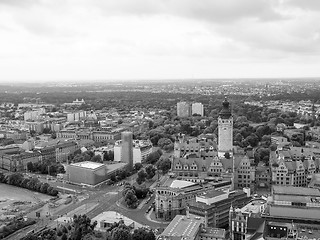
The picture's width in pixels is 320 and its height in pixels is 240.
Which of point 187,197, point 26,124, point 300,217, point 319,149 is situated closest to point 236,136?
point 319,149

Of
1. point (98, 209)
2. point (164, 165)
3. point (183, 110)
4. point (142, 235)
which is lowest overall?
point (98, 209)

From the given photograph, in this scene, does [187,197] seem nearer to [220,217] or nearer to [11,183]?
[220,217]

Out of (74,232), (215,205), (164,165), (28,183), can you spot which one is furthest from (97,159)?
(215,205)

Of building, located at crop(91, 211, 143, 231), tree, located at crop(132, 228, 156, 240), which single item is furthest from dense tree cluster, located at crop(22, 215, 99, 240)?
tree, located at crop(132, 228, 156, 240)

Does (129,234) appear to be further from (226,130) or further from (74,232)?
(226,130)

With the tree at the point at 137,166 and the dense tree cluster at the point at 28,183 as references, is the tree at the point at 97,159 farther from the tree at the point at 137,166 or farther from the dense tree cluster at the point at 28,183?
the dense tree cluster at the point at 28,183

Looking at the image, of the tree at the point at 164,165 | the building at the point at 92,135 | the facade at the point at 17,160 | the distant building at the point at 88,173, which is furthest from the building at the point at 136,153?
the building at the point at 92,135

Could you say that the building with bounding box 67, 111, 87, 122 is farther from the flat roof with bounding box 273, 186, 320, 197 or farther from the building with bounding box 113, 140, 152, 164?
the flat roof with bounding box 273, 186, 320, 197
